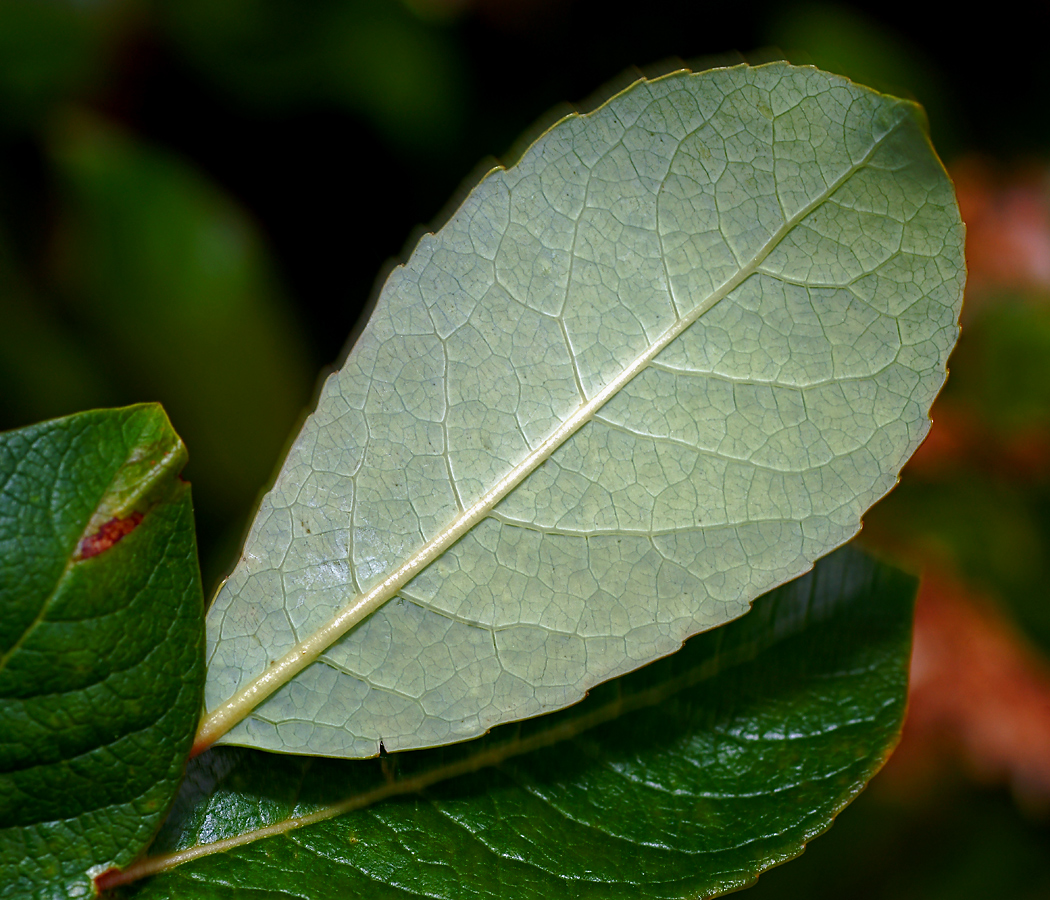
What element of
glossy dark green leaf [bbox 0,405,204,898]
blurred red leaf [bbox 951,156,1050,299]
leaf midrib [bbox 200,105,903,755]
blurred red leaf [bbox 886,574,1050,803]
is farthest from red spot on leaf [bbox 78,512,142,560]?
blurred red leaf [bbox 951,156,1050,299]

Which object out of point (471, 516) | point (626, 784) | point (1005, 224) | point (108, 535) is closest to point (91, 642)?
point (108, 535)

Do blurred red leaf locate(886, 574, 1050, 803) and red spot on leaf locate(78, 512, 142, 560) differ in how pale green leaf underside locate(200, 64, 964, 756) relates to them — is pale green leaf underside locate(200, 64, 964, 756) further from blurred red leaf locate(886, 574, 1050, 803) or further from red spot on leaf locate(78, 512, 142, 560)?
blurred red leaf locate(886, 574, 1050, 803)

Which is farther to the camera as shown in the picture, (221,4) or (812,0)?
(812,0)

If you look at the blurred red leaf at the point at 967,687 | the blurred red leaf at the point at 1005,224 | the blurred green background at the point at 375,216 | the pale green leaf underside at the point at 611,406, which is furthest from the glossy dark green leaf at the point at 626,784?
the blurred red leaf at the point at 1005,224

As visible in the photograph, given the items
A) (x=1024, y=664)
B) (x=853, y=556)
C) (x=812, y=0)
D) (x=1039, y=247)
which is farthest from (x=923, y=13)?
(x=853, y=556)

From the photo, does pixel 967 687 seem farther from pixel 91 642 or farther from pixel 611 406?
pixel 91 642

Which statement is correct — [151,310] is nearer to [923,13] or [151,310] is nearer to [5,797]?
[5,797]
